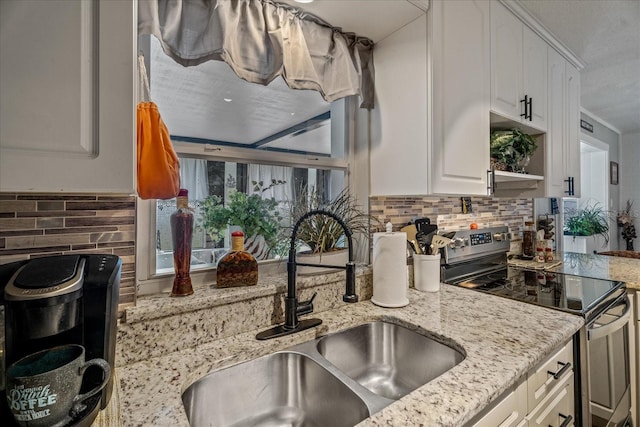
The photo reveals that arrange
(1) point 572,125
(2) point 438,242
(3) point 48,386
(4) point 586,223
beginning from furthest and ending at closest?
1. (4) point 586,223
2. (1) point 572,125
3. (2) point 438,242
4. (3) point 48,386

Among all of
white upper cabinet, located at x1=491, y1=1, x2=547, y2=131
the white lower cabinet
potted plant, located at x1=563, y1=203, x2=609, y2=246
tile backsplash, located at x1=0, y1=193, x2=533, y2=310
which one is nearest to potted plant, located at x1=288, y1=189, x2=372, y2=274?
tile backsplash, located at x1=0, y1=193, x2=533, y2=310

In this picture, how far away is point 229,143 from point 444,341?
1182 mm

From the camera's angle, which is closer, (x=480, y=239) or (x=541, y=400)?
(x=541, y=400)

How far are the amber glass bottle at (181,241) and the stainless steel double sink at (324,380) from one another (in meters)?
0.29

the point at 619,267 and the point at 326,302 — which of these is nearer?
the point at 326,302

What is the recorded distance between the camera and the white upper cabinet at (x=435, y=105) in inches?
51.3

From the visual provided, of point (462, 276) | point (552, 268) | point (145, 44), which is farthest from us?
point (552, 268)

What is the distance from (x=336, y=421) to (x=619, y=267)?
7.70ft

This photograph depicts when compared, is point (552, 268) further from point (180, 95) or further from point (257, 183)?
point (180, 95)

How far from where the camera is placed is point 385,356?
3.80ft

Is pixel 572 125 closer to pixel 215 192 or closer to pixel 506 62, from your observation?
pixel 506 62

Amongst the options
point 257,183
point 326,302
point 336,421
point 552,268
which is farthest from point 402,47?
point 552,268

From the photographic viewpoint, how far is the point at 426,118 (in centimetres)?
130

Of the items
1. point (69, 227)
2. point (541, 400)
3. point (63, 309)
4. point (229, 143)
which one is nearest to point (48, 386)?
point (63, 309)
